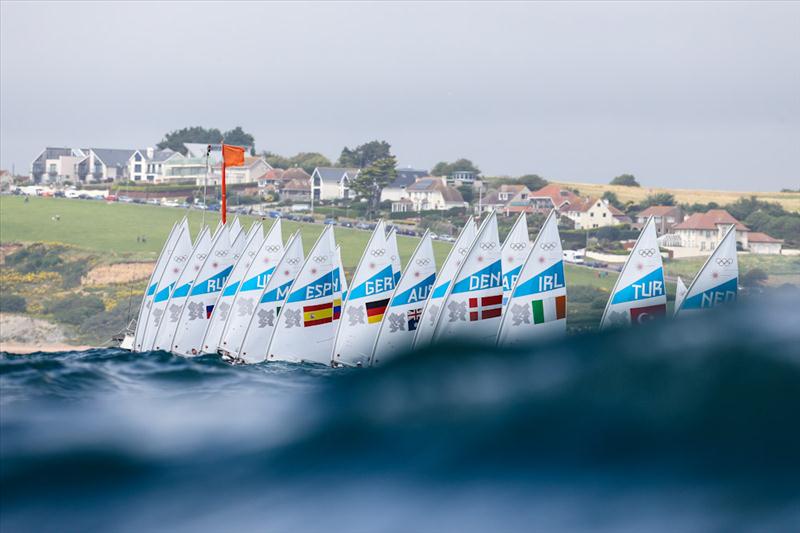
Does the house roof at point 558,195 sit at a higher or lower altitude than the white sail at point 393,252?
higher

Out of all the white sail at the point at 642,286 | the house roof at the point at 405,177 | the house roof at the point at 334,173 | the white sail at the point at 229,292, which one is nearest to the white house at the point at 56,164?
the house roof at the point at 334,173

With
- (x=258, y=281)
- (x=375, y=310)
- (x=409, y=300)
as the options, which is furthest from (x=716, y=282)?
(x=258, y=281)

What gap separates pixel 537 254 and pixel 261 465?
77.5 feet

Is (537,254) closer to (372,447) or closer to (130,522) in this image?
(372,447)

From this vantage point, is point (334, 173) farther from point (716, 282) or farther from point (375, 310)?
point (716, 282)

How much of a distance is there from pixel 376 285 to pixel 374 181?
60.9m

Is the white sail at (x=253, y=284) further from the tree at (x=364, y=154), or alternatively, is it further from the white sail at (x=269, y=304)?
the tree at (x=364, y=154)

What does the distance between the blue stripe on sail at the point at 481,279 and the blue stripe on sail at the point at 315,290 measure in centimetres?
616

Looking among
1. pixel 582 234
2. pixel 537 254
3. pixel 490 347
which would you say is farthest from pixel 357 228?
pixel 490 347

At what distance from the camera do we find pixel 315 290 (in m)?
43.4

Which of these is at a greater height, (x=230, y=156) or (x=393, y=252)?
(x=230, y=156)

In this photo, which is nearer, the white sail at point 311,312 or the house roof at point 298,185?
the white sail at point 311,312

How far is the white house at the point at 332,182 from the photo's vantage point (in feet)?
355

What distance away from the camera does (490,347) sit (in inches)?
1248
